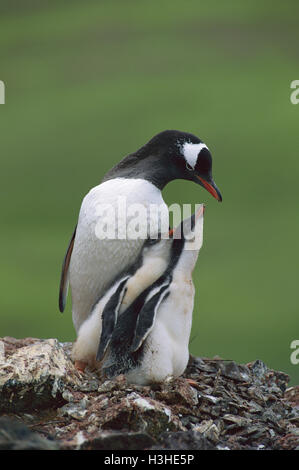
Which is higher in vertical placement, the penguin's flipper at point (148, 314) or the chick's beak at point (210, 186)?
the chick's beak at point (210, 186)

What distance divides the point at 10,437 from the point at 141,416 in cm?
37

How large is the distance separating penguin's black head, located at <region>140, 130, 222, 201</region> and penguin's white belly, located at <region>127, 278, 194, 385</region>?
0.40 metres

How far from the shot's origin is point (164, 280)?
2.12 metres

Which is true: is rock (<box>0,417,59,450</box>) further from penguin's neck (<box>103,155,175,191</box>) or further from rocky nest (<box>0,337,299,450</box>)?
penguin's neck (<box>103,155,175,191</box>)

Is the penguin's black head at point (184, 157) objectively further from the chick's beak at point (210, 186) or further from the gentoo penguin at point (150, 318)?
the gentoo penguin at point (150, 318)

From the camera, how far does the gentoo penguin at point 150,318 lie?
2.06 metres

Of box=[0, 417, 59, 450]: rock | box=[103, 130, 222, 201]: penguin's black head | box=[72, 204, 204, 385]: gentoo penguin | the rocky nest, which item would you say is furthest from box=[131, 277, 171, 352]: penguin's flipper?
box=[0, 417, 59, 450]: rock

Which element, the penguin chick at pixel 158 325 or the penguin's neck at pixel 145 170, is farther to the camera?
the penguin's neck at pixel 145 170

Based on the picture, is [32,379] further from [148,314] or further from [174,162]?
[174,162]

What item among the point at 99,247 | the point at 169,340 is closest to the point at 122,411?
the point at 169,340

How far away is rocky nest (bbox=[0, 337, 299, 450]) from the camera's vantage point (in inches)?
63.6

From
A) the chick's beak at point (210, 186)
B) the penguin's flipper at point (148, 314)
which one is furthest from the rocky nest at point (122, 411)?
the chick's beak at point (210, 186)

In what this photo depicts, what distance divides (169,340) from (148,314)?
0.37 feet
